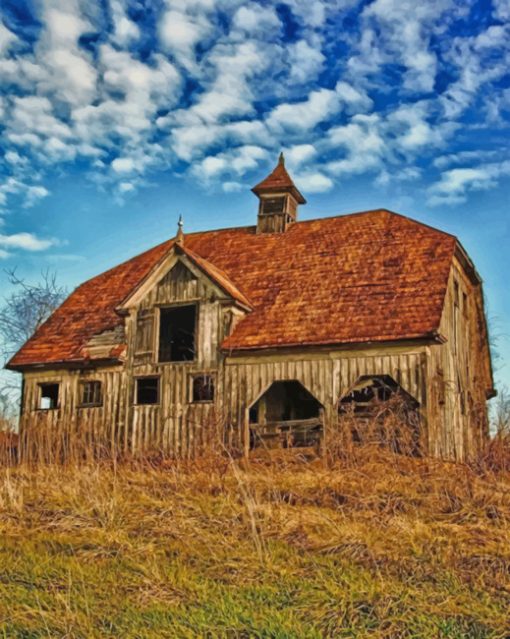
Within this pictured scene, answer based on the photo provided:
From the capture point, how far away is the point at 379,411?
17.0 meters

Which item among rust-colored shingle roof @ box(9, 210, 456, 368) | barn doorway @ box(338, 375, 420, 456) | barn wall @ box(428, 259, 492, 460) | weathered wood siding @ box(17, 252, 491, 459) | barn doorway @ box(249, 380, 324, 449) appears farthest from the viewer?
rust-colored shingle roof @ box(9, 210, 456, 368)

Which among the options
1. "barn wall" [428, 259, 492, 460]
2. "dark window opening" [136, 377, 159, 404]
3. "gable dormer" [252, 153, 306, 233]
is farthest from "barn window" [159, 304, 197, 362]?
"barn wall" [428, 259, 492, 460]

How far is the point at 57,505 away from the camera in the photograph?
13.4 meters

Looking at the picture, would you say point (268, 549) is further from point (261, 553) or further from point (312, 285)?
point (312, 285)

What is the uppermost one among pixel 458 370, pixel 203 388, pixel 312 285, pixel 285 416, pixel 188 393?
pixel 312 285

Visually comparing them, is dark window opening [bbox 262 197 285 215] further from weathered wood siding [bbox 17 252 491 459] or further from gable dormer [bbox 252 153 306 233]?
weathered wood siding [bbox 17 252 491 459]

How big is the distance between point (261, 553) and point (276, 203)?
18642 mm

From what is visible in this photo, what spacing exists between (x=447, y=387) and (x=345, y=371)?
3040mm

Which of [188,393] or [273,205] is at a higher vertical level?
[273,205]

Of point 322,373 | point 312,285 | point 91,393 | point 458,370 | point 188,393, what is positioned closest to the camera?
point 322,373

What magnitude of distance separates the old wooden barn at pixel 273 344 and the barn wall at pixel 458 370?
72 millimetres

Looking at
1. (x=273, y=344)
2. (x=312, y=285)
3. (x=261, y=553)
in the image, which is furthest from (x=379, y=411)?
(x=312, y=285)

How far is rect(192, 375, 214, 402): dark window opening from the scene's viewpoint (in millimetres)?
22828

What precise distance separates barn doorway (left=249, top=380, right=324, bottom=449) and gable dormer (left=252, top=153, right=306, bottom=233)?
6.02m
